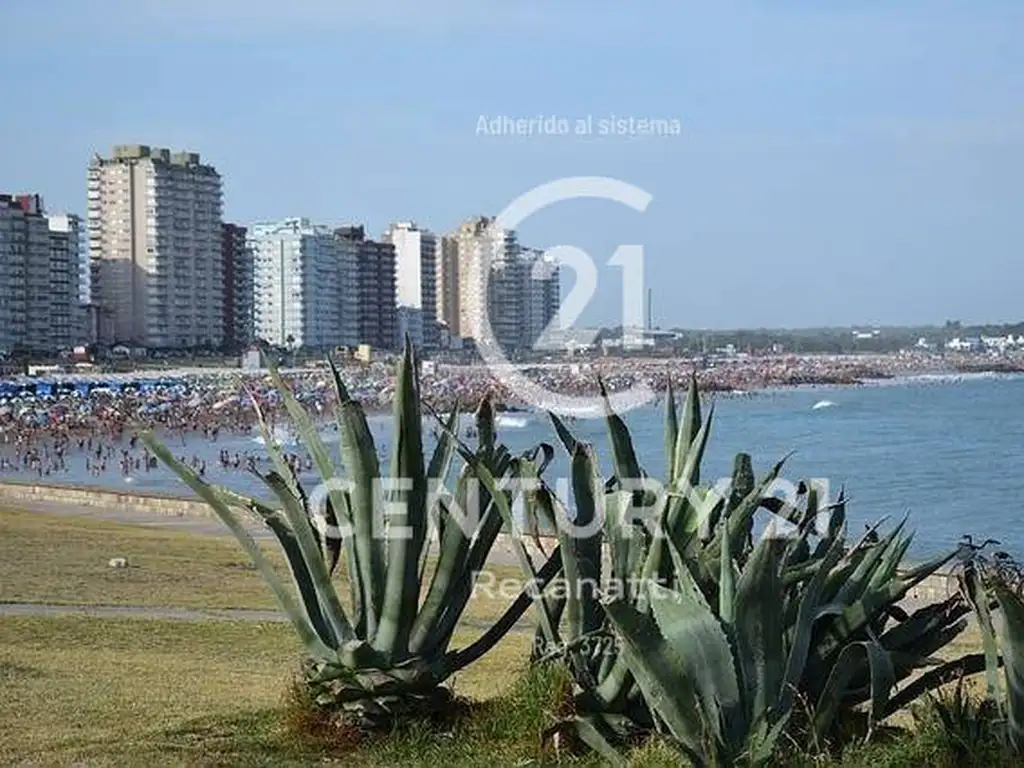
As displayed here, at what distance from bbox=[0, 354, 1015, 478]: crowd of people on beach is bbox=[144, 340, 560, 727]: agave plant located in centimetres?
4516

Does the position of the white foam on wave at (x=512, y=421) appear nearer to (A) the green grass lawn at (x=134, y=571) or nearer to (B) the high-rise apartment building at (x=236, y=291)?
(A) the green grass lawn at (x=134, y=571)

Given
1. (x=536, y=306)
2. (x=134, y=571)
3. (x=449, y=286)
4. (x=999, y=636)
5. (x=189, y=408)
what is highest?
(x=449, y=286)

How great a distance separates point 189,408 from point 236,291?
206ft

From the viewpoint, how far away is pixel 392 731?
6051 mm

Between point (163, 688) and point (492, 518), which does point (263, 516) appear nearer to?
point (492, 518)

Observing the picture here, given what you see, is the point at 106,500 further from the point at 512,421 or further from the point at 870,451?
the point at 512,421

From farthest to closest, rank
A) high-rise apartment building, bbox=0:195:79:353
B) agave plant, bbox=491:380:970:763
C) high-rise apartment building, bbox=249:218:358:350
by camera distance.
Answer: high-rise apartment building, bbox=249:218:358:350 < high-rise apartment building, bbox=0:195:79:353 < agave plant, bbox=491:380:970:763

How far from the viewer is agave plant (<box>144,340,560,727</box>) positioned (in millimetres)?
6035

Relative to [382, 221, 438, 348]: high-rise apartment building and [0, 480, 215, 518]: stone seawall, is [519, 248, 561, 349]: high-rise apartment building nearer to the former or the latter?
[0, 480, 215, 518]: stone seawall

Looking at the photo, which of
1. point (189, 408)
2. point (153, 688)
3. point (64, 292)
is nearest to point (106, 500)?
point (153, 688)

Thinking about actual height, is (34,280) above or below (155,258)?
below

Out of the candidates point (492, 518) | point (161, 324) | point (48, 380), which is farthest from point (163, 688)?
point (161, 324)

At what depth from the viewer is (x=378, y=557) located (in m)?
6.17

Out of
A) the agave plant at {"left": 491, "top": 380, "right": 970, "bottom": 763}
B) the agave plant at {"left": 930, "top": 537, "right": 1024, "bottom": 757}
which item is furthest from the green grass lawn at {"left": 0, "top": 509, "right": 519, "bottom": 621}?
the agave plant at {"left": 930, "top": 537, "right": 1024, "bottom": 757}
